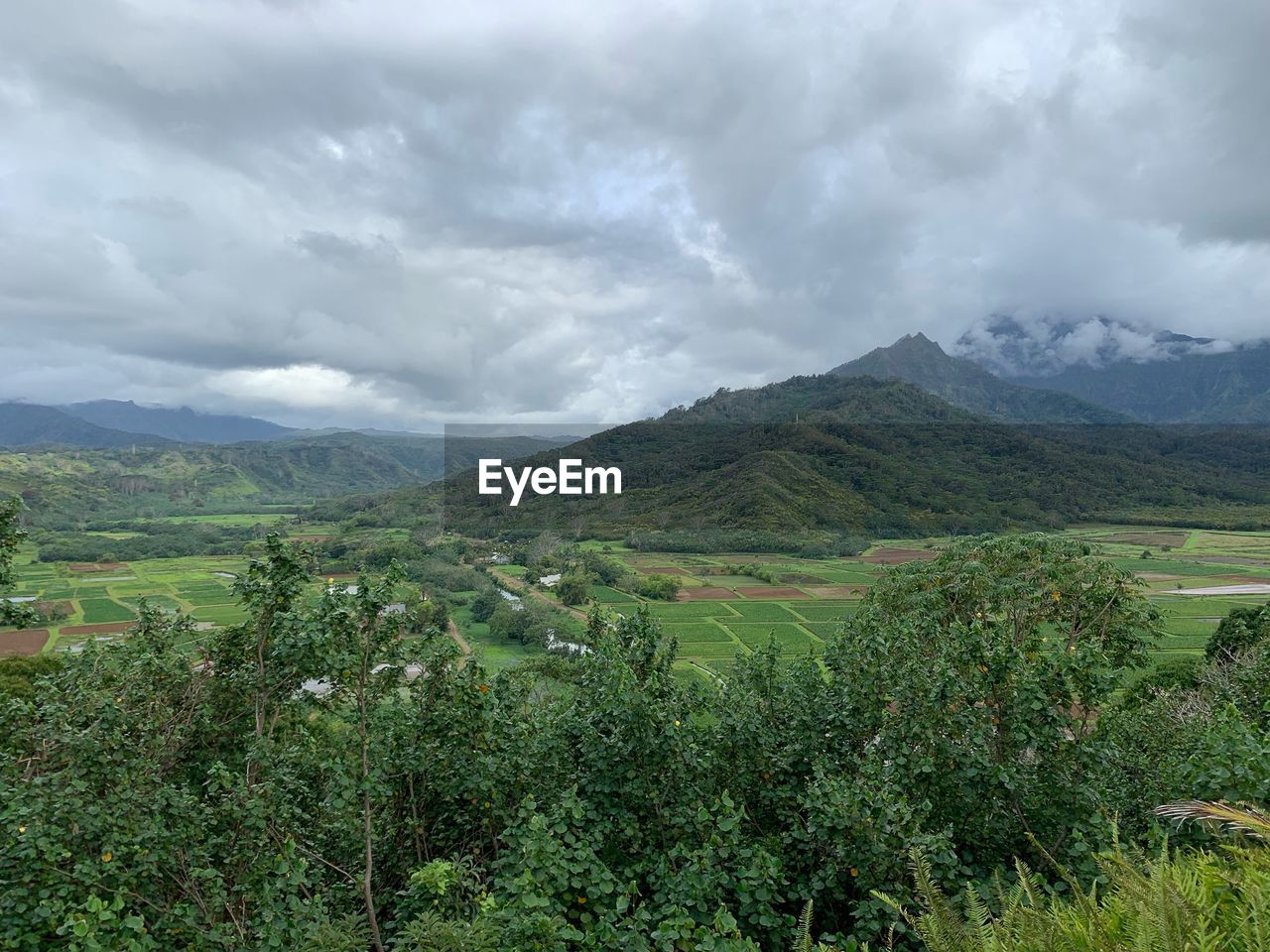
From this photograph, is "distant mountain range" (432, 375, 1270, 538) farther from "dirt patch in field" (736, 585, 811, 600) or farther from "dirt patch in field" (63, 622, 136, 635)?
"dirt patch in field" (63, 622, 136, 635)

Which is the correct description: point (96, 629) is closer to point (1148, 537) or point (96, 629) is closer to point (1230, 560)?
point (1230, 560)

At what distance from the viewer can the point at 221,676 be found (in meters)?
5.71

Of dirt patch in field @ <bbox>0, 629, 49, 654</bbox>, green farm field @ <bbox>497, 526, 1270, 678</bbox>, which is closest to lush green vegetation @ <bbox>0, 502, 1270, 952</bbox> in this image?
green farm field @ <bbox>497, 526, 1270, 678</bbox>

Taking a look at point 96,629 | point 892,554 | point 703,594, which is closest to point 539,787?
point 703,594

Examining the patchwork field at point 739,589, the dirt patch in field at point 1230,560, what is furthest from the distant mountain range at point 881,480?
the dirt patch in field at point 1230,560

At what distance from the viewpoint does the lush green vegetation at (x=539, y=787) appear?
12.5ft

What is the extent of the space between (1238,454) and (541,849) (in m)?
191

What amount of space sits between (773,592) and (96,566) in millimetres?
91336

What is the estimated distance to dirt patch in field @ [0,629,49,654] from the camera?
4234cm

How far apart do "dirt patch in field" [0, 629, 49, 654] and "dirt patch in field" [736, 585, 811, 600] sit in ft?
184

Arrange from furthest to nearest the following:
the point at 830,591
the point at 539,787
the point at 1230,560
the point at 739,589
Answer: the point at 739,589
the point at 1230,560
the point at 830,591
the point at 539,787

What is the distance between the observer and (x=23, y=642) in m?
46.0

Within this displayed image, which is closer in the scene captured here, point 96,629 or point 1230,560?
point 96,629

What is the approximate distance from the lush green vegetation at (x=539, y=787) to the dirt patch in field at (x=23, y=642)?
171 ft
